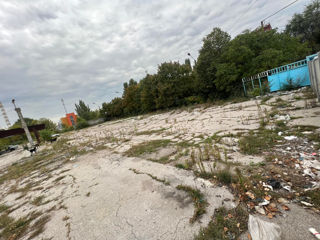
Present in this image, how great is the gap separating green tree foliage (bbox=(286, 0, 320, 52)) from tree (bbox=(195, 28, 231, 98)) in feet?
46.3

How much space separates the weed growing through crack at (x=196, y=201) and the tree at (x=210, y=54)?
36.2ft

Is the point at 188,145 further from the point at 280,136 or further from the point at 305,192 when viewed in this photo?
the point at 305,192

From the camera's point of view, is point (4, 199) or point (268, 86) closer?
point (4, 199)

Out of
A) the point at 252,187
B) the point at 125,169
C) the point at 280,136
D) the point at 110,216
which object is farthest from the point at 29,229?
the point at 280,136

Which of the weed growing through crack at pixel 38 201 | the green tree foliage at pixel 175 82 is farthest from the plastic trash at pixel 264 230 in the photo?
the green tree foliage at pixel 175 82

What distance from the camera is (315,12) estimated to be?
16531mm

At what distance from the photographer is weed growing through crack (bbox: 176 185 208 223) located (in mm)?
1523

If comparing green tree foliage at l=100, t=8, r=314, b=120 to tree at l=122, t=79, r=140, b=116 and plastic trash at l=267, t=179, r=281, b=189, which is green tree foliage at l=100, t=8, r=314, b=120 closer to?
plastic trash at l=267, t=179, r=281, b=189

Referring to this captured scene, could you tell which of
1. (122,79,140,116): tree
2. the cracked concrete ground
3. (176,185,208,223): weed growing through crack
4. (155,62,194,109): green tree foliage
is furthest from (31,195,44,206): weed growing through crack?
(122,79,140,116): tree

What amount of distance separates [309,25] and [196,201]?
2975cm

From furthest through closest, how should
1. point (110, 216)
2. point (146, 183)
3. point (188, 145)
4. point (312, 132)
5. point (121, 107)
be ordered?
1. point (121, 107)
2. point (188, 145)
3. point (312, 132)
4. point (146, 183)
5. point (110, 216)

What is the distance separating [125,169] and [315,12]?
29650 mm

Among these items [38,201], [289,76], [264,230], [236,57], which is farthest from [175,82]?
[264,230]

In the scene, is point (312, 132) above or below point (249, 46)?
below
